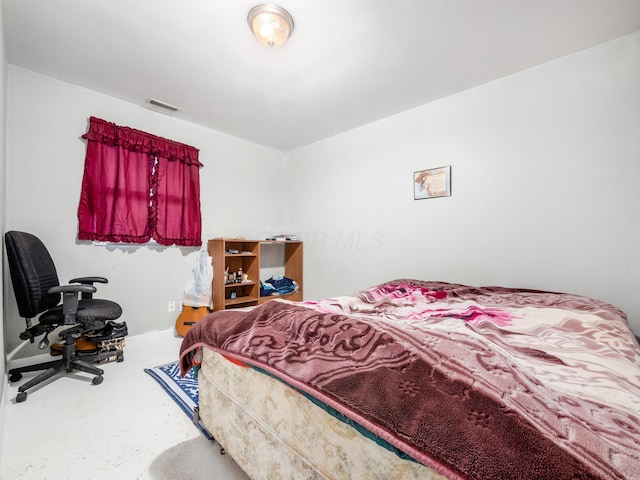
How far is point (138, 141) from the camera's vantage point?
2.98 meters

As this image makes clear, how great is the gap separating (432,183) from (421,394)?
8.58ft

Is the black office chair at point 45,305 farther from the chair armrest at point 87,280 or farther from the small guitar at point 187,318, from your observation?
the small guitar at point 187,318

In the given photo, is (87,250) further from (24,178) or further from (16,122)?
(16,122)

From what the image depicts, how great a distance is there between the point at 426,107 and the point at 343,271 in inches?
84.5

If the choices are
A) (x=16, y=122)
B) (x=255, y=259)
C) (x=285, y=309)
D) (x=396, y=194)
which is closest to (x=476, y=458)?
(x=285, y=309)

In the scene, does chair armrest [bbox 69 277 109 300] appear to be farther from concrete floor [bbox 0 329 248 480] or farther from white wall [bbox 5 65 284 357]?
concrete floor [bbox 0 329 248 480]

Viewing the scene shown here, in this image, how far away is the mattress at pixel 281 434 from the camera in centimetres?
72

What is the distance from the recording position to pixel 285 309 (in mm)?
1308

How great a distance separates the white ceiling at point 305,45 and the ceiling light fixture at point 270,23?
5cm

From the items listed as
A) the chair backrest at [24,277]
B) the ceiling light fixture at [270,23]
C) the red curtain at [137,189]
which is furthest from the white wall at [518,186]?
the chair backrest at [24,277]

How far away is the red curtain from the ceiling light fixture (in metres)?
1.90

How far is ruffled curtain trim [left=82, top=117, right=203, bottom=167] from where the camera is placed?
2742 mm

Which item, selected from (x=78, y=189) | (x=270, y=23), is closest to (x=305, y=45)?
(x=270, y=23)

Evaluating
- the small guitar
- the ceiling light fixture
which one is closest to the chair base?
the small guitar
